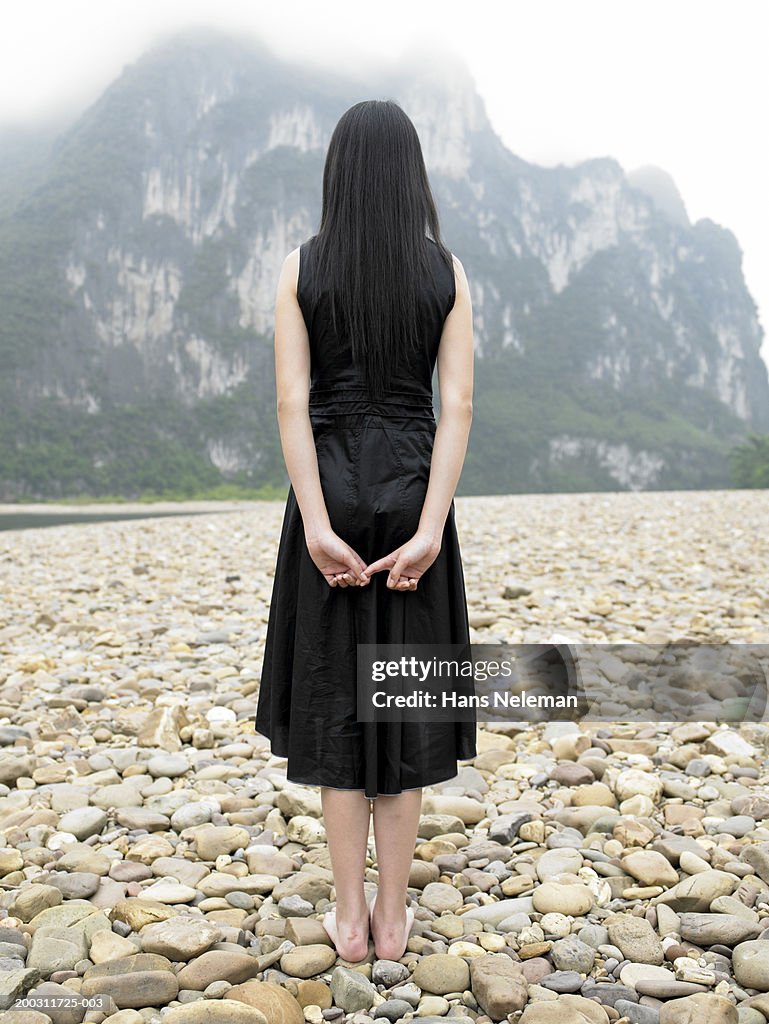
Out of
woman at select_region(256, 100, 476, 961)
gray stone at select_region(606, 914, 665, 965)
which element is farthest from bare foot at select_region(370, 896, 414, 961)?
gray stone at select_region(606, 914, 665, 965)

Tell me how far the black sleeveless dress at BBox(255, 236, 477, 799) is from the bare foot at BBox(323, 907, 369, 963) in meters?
0.32

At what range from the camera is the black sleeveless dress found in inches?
66.9

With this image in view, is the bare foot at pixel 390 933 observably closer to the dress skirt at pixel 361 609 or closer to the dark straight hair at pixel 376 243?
the dress skirt at pixel 361 609

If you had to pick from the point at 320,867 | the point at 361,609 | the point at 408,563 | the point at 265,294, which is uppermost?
the point at 265,294

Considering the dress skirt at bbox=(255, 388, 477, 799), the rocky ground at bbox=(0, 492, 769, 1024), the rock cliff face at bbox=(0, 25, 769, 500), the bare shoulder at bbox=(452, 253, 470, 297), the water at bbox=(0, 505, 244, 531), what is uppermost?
the rock cliff face at bbox=(0, 25, 769, 500)

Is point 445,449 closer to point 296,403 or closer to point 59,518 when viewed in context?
point 296,403

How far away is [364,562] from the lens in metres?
1.69

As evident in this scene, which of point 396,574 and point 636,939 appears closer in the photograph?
point 396,574

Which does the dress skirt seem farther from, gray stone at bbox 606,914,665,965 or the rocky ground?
gray stone at bbox 606,914,665,965

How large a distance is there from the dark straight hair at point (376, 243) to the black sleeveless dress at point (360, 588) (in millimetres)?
27

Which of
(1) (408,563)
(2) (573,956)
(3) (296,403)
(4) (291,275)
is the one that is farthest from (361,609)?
(2) (573,956)

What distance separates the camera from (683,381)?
418ft

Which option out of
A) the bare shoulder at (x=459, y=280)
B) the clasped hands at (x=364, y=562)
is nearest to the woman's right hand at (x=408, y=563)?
the clasped hands at (x=364, y=562)

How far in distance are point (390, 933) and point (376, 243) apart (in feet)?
4.81
